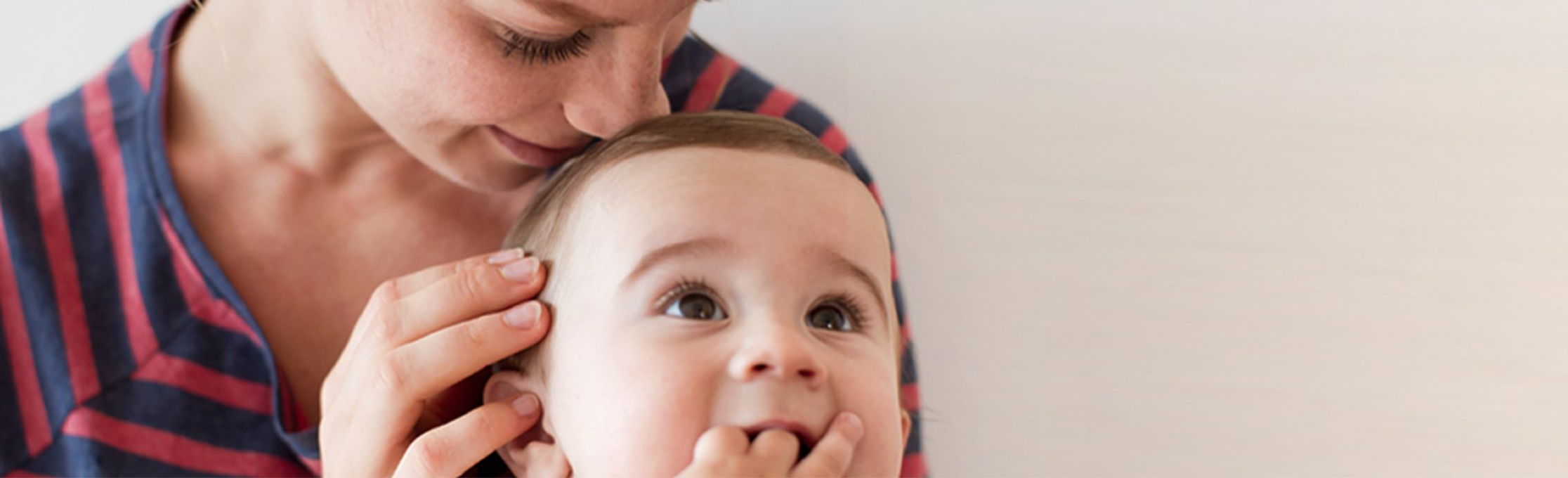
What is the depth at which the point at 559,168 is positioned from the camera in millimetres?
1174

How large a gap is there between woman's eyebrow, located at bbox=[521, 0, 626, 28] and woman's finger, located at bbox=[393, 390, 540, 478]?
11.9 inches

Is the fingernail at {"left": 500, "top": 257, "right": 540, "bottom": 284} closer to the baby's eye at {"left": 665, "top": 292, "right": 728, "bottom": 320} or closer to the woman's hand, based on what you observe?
the woman's hand

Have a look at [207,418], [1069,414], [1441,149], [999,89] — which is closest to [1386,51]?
[1441,149]

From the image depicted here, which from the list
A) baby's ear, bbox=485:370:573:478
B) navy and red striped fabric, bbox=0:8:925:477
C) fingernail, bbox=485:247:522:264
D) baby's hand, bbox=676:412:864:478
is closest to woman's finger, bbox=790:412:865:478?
baby's hand, bbox=676:412:864:478

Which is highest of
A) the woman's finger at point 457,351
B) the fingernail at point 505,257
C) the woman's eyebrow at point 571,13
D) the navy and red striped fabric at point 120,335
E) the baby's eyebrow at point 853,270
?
the woman's eyebrow at point 571,13

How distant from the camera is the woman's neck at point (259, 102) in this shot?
1219 millimetres

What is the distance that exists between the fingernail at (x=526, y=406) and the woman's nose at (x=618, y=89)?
23cm

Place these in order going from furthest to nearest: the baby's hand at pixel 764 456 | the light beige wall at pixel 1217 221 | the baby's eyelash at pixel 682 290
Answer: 1. the light beige wall at pixel 1217 221
2. the baby's eyelash at pixel 682 290
3. the baby's hand at pixel 764 456

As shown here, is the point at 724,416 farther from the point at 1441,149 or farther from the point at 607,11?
the point at 1441,149

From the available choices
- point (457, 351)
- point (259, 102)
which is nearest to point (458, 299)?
point (457, 351)

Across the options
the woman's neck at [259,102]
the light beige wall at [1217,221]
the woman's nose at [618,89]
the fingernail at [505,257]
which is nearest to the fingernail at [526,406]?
the fingernail at [505,257]

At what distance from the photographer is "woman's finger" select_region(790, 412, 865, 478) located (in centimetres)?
88

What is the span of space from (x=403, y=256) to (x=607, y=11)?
49 cm

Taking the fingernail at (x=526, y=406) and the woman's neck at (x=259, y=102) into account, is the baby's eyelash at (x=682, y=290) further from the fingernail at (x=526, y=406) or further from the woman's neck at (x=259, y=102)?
the woman's neck at (x=259, y=102)
